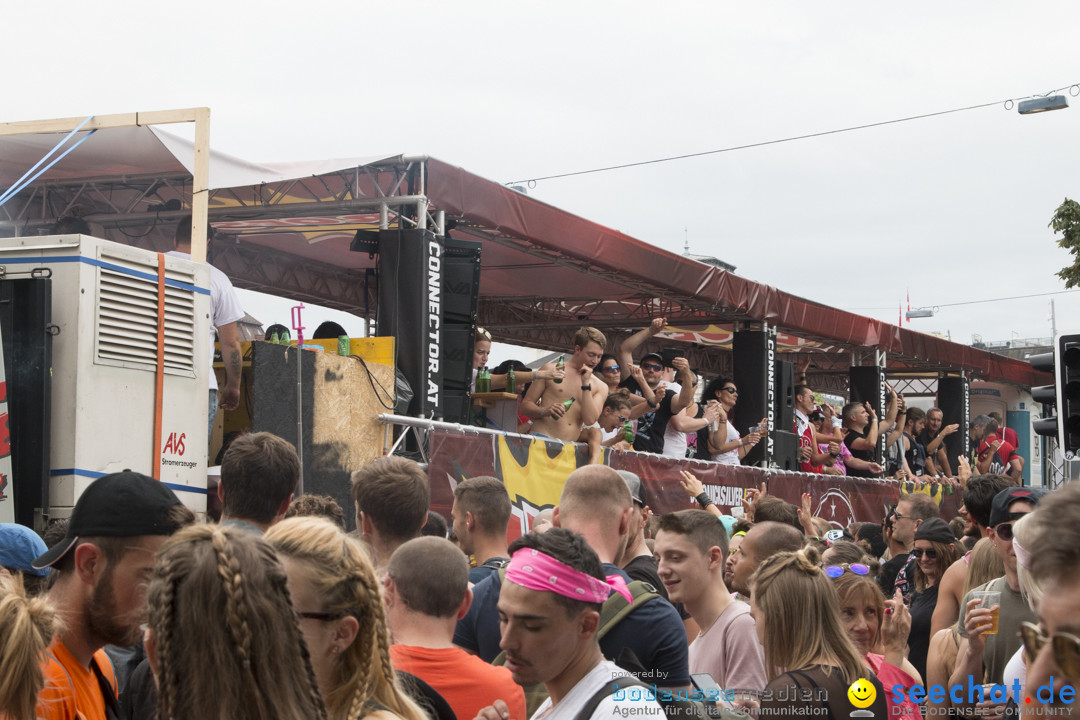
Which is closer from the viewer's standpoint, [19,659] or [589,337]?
[19,659]

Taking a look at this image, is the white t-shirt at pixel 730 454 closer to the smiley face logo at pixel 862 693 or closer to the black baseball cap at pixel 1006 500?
the black baseball cap at pixel 1006 500

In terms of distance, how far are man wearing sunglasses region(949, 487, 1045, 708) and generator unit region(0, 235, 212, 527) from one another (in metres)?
4.28

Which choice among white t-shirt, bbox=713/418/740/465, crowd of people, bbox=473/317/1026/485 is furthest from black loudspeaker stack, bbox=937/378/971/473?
white t-shirt, bbox=713/418/740/465

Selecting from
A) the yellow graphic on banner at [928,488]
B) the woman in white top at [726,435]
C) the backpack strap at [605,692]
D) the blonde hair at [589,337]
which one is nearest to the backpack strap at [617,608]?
the backpack strap at [605,692]

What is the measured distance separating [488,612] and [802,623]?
114cm

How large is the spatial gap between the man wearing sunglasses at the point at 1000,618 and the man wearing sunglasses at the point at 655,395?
296 inches

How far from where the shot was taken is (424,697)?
2.90 metres

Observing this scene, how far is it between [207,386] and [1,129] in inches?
98.0

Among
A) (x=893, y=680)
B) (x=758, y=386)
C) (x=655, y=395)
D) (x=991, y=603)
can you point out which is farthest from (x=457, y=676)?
(x=758, y=386)

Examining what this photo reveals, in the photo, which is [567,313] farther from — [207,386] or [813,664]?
[813,664]

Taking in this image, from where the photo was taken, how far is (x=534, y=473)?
938cm

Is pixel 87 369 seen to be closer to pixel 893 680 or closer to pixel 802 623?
pixel 802 623

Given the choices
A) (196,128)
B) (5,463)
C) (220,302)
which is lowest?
(5,463)

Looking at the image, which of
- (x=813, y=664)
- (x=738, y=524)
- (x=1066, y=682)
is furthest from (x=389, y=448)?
(x=1066, y=682)
